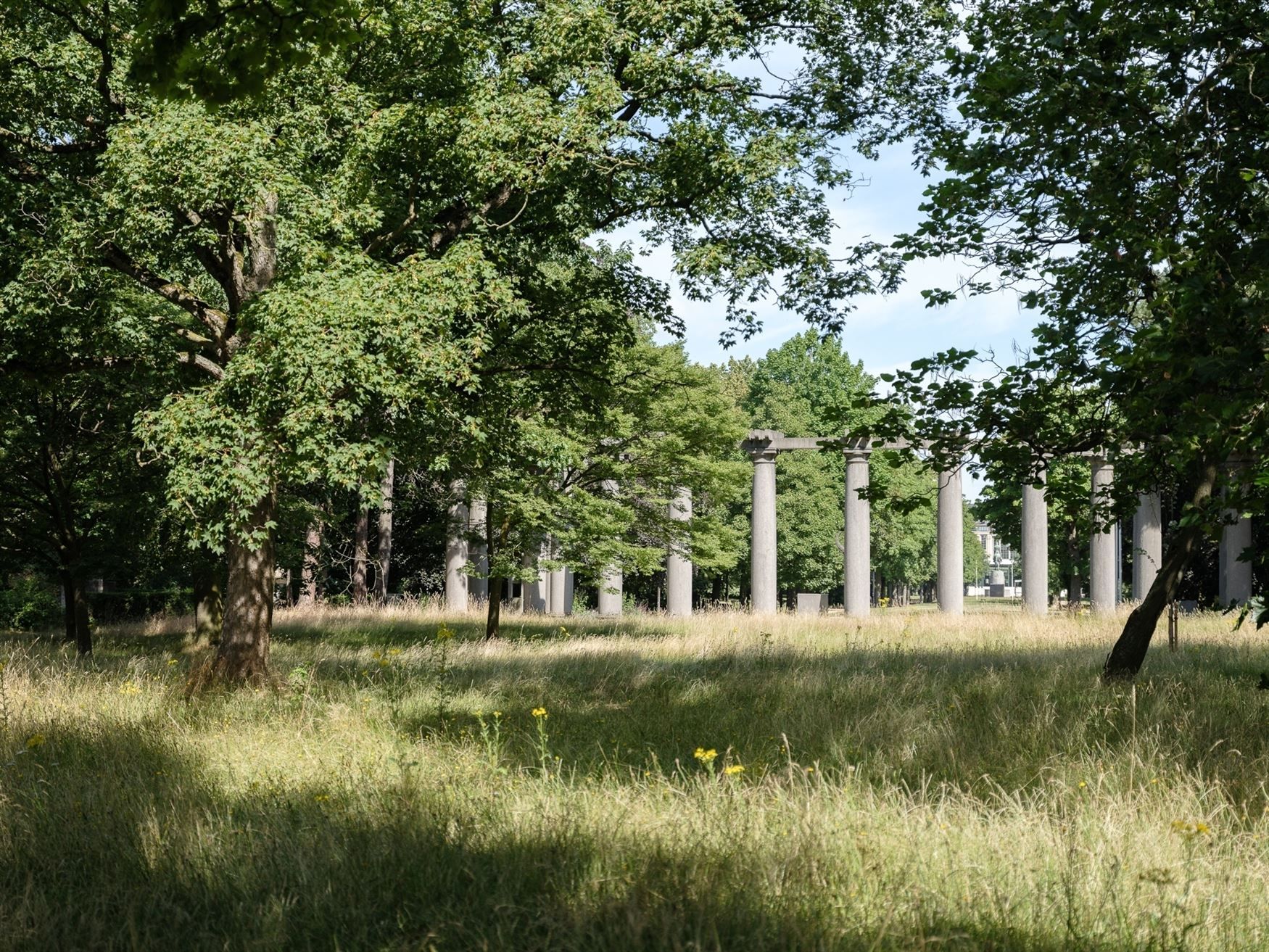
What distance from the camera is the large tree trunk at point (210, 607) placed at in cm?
2069

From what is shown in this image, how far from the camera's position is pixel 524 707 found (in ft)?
37.9

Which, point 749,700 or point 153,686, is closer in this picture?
point 749,700

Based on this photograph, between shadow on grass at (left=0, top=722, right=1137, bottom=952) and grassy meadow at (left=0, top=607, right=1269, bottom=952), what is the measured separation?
2cm

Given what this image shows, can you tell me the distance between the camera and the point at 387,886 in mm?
5379

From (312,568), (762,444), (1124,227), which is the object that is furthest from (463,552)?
(1124,227)

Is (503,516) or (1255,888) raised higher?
(503,516)

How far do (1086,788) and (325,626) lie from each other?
23.5 m

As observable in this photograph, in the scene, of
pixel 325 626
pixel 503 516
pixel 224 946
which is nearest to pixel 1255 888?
pixel 224 946

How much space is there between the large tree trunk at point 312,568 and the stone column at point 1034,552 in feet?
75.7

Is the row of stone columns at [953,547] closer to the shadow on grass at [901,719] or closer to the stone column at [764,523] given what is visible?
the stone column at [764,523]

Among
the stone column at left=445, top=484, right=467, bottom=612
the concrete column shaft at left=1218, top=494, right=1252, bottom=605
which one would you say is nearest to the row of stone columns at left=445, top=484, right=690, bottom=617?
the stone column at left=445, top=484, right=467, bottom=612

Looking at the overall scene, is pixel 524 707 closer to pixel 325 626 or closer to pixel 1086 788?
pixel 1086 788

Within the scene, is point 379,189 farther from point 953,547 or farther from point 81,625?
point 953,547

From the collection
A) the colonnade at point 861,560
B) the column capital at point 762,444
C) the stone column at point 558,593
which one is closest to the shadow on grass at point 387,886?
the colonnade at point 861,560
